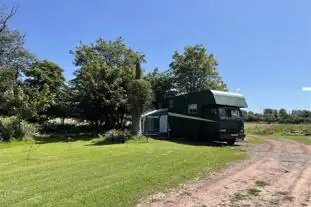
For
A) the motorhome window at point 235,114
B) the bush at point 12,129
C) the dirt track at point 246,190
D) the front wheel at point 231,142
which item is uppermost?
the motorhome window at point 235,114

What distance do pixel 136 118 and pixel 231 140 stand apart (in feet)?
21.5

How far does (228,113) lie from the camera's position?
→ 2391cm

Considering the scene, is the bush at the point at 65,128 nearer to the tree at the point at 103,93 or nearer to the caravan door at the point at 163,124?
the tree at the point at 103,93

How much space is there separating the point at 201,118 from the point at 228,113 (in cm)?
217

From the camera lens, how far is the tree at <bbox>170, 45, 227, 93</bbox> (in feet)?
126

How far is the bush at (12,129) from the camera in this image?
72.0 feet

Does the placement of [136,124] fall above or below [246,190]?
above

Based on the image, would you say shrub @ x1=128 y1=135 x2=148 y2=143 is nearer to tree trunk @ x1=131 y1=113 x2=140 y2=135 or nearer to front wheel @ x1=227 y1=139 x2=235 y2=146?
tree trunk @ x1=131 y1=113 x2=140 y2=135

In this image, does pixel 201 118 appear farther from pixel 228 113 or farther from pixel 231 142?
pixel 231 142

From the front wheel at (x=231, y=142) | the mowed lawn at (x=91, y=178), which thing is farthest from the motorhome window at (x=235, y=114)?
the mowed lawn at (x=91, y=178)

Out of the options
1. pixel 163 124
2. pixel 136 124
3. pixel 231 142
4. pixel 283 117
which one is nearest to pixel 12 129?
pixel 136 124

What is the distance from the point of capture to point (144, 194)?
23.6 ft

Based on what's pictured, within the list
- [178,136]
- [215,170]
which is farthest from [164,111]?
[215,170]

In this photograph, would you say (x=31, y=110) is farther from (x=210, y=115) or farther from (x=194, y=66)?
(x=194, y=66)
